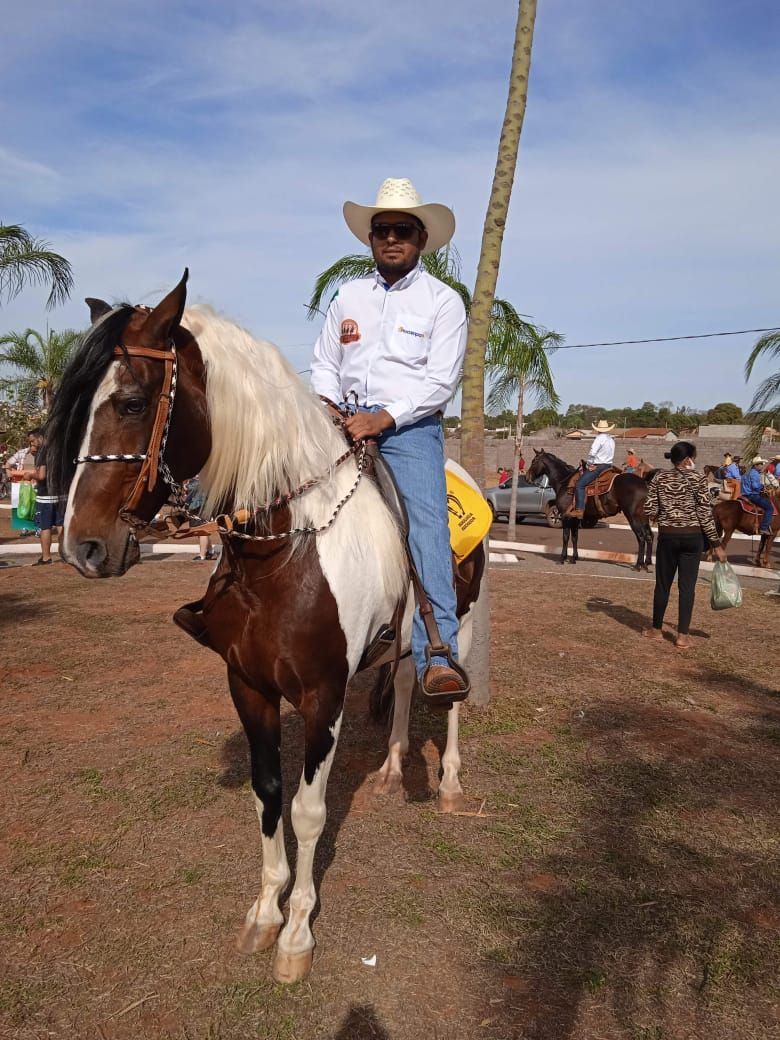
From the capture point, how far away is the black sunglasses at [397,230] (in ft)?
11.0

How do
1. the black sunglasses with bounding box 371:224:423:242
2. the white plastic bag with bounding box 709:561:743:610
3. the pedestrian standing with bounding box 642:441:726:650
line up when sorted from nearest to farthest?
the black sunglasses with bounding box 371:224:423:242, the white plastic bag with bounding box 709:561:743:610, the pedestrian standing with bounding box 642:441:726:650

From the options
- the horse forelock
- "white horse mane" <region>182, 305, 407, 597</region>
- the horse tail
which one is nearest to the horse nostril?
the horse forelock

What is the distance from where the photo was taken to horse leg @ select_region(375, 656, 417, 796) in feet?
14.5

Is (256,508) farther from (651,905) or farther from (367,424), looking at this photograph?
(651,905)

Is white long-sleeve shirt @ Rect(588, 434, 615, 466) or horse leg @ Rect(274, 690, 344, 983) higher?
white long-sleeve shirt @ Rect(588, 434, 615, 466)

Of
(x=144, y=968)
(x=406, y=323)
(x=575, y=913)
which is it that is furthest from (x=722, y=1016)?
(x=406, y=323)

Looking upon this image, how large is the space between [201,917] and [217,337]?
8.24 ft

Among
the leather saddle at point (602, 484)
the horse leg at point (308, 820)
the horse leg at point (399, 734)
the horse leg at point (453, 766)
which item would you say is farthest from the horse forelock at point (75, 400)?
the leather saddle at point (602, 484)

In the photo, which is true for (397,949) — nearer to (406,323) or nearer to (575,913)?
(575,913)

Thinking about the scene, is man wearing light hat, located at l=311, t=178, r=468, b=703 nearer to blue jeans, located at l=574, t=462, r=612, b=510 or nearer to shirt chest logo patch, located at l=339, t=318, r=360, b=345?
shirt chest logo patch, located at l=339, t=318, r=360, b=345

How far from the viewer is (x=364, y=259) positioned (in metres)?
11.9

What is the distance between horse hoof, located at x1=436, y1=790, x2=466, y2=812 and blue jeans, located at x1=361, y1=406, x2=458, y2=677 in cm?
128

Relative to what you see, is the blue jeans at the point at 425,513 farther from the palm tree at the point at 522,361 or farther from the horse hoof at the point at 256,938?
the palm tree at the point at 522,361

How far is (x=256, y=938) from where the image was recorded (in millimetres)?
2992
